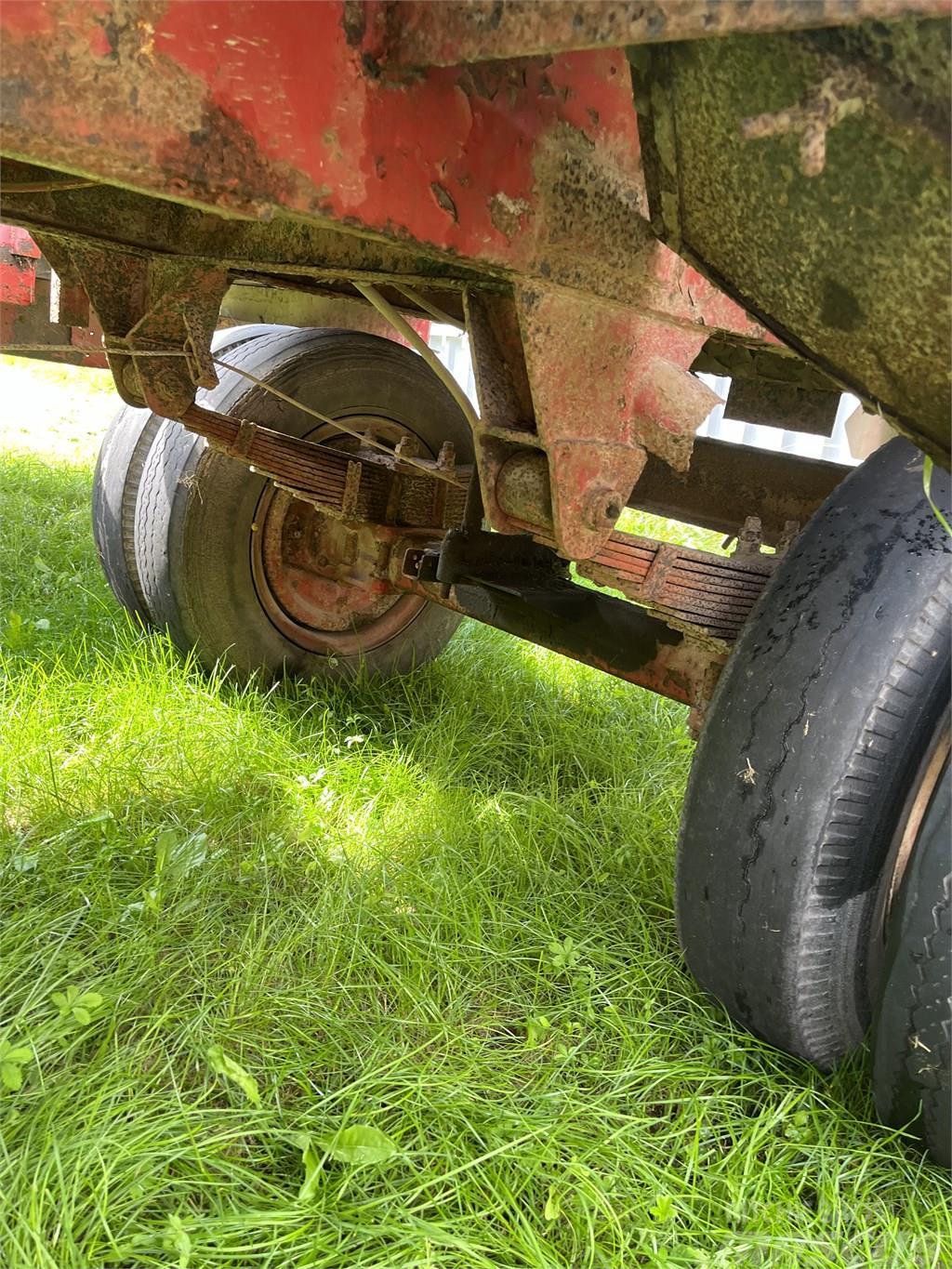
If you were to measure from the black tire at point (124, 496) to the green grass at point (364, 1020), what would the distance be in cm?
19

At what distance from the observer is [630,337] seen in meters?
1.42

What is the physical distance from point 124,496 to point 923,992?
2262mm

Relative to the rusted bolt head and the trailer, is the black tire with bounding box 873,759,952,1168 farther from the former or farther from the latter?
the rusted bolt head

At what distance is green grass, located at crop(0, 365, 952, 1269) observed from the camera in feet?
4.29

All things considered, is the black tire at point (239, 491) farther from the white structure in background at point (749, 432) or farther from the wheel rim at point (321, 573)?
the white structure in background at point (749, 432)

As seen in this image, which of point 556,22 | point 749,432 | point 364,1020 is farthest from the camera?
point 749,432

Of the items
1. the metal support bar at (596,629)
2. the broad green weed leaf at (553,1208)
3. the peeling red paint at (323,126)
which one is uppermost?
the peeling red paint at (323,126)

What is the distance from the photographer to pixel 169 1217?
4.00 ft

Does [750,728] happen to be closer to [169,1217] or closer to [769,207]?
[769,207]

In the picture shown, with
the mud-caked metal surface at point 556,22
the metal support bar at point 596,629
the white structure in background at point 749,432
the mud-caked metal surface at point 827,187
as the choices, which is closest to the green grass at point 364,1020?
the metal support bar at point 596,629

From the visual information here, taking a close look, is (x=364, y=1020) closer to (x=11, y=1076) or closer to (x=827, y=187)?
(x=11, y=1076)

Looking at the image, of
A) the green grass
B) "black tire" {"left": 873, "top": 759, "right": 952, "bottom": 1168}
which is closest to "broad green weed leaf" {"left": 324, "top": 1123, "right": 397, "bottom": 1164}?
the green grass

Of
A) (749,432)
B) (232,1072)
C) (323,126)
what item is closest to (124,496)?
(232,1072)

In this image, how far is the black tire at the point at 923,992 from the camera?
1.35 metres
